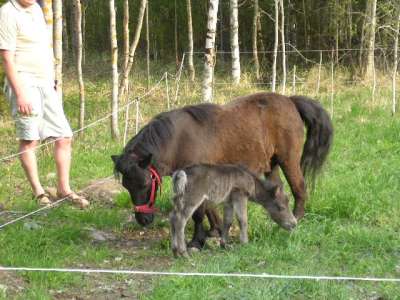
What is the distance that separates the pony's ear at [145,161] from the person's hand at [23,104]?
1.35 meters

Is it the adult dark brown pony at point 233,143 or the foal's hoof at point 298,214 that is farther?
the foal's hoof at point 298,214

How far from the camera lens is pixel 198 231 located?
5.91 m

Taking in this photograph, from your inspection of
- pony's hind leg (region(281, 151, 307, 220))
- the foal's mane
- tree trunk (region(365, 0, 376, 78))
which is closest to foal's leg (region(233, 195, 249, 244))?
the foal's mane

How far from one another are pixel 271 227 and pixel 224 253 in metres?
0.85

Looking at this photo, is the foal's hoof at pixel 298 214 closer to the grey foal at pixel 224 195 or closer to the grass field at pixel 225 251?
the grass field at pixel 225 251

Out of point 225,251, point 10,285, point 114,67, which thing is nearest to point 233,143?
point 225,251

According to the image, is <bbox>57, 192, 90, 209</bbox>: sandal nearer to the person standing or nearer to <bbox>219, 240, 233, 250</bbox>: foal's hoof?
the person standing

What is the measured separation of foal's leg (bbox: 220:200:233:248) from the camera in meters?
5.77

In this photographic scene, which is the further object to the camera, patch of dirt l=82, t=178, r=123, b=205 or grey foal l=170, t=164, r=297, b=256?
patch of dirt l=82, t=178, r=123, b=205

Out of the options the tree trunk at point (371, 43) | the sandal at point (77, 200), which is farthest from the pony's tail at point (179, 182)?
the tree trunk at point (371, 43)

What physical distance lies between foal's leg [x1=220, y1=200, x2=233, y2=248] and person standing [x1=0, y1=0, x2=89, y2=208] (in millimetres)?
2007

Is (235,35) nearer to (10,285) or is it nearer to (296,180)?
(296,180)

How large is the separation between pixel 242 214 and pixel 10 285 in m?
2.21

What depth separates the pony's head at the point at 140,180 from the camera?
5453 mm
